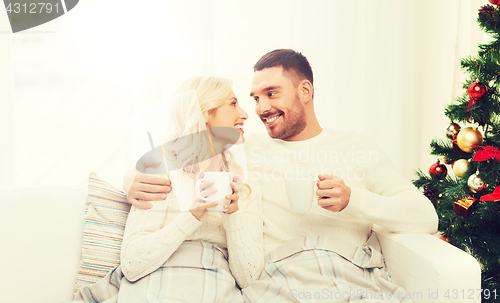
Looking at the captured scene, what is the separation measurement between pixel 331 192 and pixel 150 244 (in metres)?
0.58

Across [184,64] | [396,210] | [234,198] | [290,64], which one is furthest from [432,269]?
[184,64]

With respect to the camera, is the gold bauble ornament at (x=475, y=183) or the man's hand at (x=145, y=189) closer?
the man's hand at (x=145, y=189)

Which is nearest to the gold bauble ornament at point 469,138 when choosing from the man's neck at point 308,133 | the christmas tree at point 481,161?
the christmas tree at point 481,161

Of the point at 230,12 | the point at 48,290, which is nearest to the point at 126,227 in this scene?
the point at 48,290

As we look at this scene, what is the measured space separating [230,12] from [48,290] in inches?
63.8

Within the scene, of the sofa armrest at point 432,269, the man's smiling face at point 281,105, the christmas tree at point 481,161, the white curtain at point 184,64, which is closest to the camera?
the sofa armrest at point 432,269

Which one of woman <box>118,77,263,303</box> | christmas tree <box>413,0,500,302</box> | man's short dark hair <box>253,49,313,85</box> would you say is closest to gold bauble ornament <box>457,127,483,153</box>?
christmas tree <box>413,0,500,302</box>

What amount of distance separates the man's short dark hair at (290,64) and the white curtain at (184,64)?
46 cm

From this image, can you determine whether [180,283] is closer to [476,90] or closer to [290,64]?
[290,64]

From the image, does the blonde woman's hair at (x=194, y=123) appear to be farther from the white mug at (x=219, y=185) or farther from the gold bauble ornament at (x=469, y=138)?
the gold bauble ornament at (x=469, y=138)

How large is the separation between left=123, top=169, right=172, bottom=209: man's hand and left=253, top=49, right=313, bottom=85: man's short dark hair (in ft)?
2.31

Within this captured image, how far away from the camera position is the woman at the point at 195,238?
1.14m

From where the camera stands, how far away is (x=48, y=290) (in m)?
1.21

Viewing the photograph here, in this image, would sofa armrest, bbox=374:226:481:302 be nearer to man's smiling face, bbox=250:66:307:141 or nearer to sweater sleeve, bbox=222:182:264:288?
sweater sleeve, bbox=222:182:264:288
